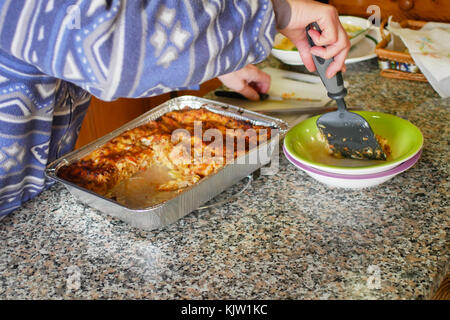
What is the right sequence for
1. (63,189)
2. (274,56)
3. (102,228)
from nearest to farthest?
1. (102,228)
2. (63,189)
3. (274,56)

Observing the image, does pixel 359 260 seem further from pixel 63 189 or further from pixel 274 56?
pixel 274 56

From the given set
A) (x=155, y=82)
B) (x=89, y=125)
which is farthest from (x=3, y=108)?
(x=89, y=125)

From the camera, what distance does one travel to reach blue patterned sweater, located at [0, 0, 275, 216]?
24.2 inches

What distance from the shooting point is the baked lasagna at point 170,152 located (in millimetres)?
905

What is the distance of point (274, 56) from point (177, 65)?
1018 millimetres

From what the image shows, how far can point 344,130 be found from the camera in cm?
95

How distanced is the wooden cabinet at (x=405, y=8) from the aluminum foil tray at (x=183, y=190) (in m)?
1.05

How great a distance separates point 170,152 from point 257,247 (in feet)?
0.99

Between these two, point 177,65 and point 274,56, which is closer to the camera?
point 177,65

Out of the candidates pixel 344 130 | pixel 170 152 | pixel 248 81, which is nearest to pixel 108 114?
pixel 248 81

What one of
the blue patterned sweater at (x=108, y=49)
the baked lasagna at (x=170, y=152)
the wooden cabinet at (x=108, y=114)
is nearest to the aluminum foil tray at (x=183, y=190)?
the baked lasagna at (x=170, y=152)

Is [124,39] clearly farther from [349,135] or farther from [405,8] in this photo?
[405,8]

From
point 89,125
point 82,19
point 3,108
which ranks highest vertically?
point 82,19
